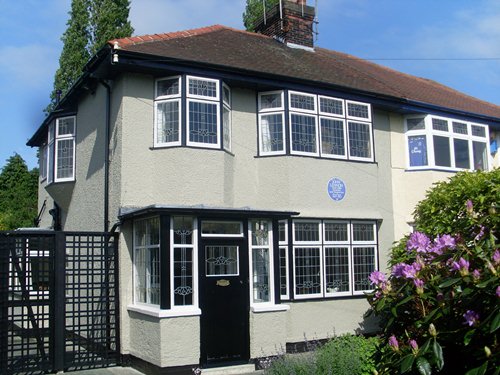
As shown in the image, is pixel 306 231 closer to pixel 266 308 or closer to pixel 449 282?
pixel 266 308

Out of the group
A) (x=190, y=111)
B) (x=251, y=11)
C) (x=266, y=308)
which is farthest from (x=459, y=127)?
(x=251, y=11)

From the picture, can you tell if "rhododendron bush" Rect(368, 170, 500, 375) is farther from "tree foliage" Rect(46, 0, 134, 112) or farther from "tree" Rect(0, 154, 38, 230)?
"tree" Rect(0, 154, 38, 230)

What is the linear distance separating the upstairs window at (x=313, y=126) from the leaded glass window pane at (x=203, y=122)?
1608 millimetres

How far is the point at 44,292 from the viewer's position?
428 inches

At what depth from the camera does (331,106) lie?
1383 centimetres

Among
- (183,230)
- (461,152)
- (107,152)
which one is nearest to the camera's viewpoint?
(183,230)

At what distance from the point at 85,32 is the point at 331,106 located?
19.2 m

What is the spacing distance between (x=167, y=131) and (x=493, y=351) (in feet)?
29.7

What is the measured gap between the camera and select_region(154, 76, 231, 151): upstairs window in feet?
38.3

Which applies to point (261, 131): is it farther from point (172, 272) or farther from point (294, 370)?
point (294, 370)

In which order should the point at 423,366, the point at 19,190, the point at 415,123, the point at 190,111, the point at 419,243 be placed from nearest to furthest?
the point at 423,366 → the point at 419,243 → the point at 190,111 → the point at 415,123 → the point at 19,190

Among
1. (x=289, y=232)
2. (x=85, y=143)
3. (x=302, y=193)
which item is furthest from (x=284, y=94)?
(x=85, y=143)

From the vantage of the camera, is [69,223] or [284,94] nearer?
[284,94]

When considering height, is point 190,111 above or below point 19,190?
Answer: below
